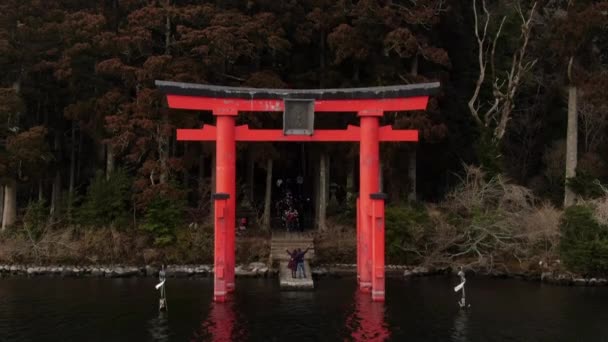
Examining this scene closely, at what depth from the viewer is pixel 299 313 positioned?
17.1 metres

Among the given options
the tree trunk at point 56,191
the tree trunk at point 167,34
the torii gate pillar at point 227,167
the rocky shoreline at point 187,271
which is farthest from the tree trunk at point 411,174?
the tree trunk at point 56,191

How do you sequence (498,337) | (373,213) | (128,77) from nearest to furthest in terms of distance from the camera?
(498,337), (373,213), (128,77)

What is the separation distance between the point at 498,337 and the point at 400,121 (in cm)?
1313

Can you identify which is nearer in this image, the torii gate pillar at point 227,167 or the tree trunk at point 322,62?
the torii gate pillar at point 227,167

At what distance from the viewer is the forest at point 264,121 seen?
25.0 meters

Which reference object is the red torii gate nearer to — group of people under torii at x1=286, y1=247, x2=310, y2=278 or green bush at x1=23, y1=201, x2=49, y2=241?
group of people under torii at x1=286, y1=247, x2=310, y2=278

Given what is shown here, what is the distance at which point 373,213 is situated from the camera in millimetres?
18516

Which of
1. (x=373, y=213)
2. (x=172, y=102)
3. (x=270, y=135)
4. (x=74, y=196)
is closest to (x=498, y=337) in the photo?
(x=373, y=213)

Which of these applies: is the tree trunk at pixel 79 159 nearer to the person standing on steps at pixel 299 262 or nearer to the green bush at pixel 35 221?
the green bush at pixel 35 221

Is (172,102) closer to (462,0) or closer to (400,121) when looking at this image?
(400,121)

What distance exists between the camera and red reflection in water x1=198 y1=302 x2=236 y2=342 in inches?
576

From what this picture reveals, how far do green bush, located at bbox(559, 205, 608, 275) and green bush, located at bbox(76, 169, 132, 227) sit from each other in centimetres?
1785

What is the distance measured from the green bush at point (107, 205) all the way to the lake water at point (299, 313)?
4088 mm

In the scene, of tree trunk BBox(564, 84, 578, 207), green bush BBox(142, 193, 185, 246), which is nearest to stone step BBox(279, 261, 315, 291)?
green bush BBox(142, 193, 185, 246)
